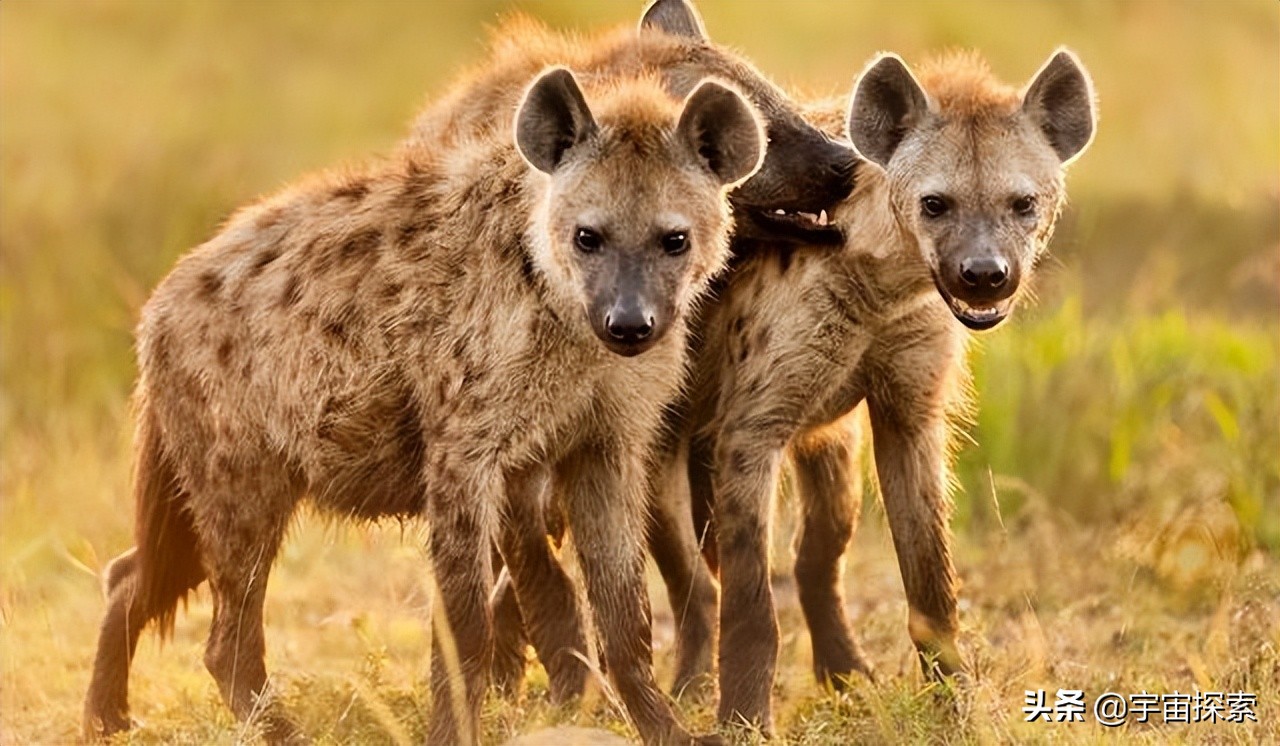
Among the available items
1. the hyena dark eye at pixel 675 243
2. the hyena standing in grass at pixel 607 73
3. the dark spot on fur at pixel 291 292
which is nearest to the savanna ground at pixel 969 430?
the hyena standing in grass at pixel 607 73

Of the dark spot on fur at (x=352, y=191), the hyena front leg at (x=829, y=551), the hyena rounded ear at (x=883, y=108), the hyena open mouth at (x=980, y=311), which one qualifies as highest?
the hyena rounded ear at (x=883, y=108)

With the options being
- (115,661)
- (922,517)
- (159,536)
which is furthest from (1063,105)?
(115,661)

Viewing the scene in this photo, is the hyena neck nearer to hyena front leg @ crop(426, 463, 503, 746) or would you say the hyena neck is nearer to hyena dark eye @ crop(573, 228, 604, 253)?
hyena dark eye @ crop(573, 228, 604, 253)

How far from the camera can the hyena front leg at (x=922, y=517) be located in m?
6.14

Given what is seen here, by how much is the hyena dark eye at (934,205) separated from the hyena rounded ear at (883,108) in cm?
20

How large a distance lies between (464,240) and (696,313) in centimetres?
75

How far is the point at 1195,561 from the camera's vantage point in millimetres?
7434

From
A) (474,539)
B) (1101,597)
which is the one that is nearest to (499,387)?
(474,539)

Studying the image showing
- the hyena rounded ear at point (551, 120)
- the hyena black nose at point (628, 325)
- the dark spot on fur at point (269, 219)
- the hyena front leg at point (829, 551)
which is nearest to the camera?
the hyena black nose at point (628, 325)

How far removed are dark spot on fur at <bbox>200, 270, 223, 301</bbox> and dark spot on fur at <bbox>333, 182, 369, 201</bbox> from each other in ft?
1.16

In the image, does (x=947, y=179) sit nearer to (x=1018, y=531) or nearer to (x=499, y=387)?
(x=499, y=387)

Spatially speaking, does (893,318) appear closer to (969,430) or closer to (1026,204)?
(1026,204)

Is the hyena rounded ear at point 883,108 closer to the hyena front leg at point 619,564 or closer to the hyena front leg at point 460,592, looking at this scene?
the hyena front leg at point 619,564

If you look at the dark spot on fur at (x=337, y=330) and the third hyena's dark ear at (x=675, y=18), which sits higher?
the third hyena's dark ear at (x=675, y=18)
